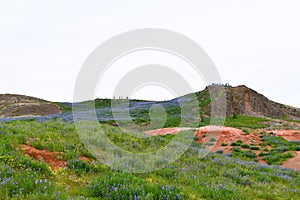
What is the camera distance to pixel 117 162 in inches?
355

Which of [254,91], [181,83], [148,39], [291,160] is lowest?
[291,160]

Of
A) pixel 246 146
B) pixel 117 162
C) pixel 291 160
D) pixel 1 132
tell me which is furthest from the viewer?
pixel 246 146

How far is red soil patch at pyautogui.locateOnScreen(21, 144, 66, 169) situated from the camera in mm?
8406

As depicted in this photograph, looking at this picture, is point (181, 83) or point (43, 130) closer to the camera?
point (43, 130)

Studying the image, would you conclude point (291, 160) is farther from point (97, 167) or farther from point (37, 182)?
point (37, 182)

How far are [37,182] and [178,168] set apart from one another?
15.0 feet

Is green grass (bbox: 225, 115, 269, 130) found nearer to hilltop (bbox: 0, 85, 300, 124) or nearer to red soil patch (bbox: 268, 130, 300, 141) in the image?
Answer: hilltop (bbox: 0, 85, 300, 124)

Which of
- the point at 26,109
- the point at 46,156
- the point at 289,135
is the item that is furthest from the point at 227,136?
the point at 26,109

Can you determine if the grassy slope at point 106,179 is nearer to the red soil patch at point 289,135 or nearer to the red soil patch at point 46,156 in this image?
the red soil patch at point 46,156

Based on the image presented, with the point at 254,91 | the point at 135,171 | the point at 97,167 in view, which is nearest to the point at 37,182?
the point at 97,167

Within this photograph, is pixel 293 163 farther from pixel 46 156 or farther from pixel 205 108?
pixel 205 108

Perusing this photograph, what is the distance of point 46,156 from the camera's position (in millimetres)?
8852

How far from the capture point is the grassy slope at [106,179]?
21.1 feet

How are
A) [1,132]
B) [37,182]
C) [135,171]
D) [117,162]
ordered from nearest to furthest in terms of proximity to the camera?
[37,182]
[135,171]
[117,162]
[1,132]
